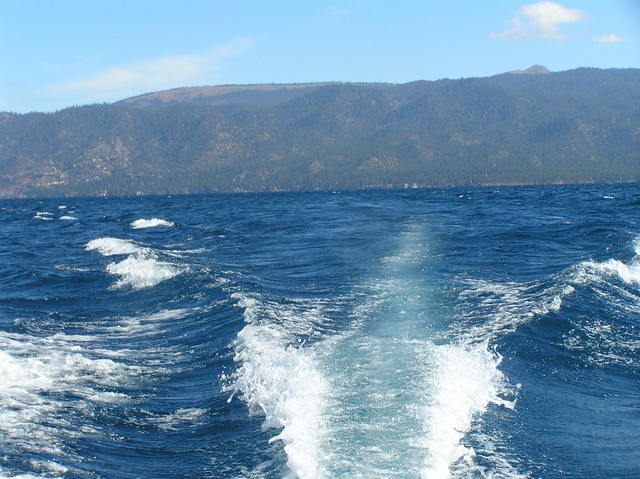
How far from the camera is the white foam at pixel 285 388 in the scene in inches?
380

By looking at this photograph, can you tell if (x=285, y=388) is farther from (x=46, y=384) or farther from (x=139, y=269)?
(x=139, y=269)

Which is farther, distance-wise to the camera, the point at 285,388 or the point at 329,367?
the point at 329,367

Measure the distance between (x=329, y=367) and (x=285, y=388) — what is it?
1498 millimetres

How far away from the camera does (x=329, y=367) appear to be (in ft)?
43.9

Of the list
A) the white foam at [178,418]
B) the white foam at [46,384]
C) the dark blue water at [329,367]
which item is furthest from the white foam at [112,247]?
the white foam at [178,418]

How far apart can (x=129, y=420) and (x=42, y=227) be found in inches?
2027

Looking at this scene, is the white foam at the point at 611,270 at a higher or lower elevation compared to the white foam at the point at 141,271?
lower

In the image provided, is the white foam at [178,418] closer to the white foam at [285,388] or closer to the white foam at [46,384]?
the white foam at [285,388]

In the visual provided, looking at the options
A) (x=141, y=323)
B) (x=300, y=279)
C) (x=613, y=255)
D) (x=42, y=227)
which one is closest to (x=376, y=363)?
(x=141, y=323)

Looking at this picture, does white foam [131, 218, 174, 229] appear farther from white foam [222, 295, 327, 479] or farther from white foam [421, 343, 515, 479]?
white foam [421, 343, 515, 479]

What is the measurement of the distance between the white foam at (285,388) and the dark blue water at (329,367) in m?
0.04

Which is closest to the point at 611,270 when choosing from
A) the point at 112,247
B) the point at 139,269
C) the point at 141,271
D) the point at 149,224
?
the point at 141,271

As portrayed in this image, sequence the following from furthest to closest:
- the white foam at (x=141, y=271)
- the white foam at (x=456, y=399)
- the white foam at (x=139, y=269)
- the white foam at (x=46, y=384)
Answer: the white foam at (x=139, y=269) → the white foam at (x=141, y=271) → the white foam at (x=46, y=384) → the white foam at (x=456, y=399)

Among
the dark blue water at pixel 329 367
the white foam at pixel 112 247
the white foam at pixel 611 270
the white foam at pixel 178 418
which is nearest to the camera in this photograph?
the dark blue water at pixel 329 367
